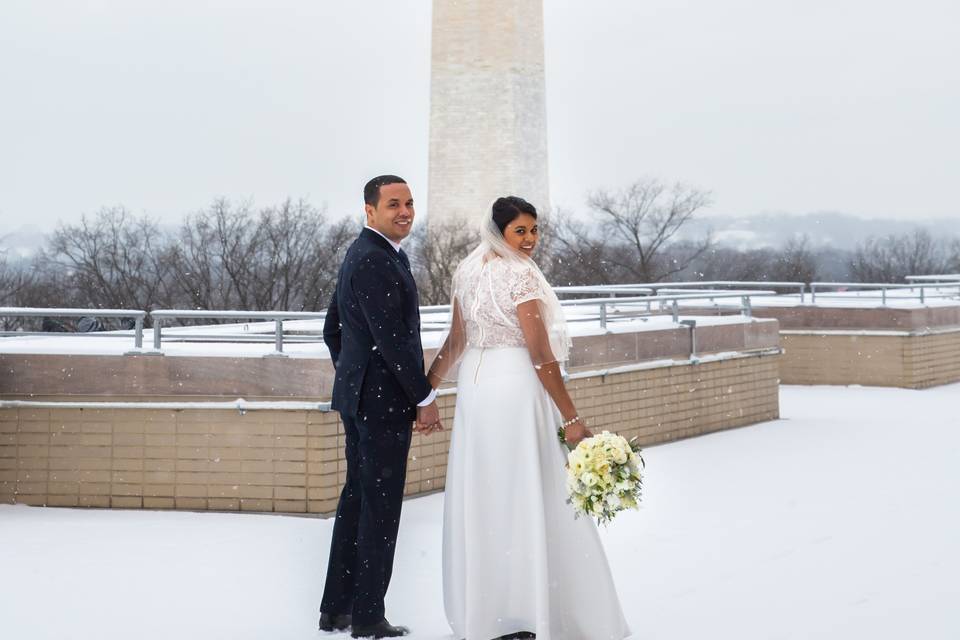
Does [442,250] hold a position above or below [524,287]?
above

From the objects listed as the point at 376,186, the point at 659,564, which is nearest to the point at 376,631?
the point at 376,186

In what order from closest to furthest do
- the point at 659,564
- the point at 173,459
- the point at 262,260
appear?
the point at 659,564
the point at 173,459
the point at 262,260

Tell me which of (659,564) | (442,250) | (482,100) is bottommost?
(659,564)

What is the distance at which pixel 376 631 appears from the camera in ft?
17.5

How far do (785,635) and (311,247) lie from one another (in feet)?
82.9

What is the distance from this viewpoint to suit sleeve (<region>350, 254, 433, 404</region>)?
16.7 ft

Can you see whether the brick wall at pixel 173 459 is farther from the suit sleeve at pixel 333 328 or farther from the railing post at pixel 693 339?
the railing post at pixel 693 339

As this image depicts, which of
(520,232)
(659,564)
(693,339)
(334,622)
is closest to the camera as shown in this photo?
(520,232)

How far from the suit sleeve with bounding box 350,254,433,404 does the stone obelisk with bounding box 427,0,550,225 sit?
26.4 m

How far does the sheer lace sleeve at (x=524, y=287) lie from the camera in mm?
5082

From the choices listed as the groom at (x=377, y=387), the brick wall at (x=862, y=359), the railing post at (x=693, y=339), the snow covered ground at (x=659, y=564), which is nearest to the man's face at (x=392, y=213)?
the groom at (x=377, y=387)

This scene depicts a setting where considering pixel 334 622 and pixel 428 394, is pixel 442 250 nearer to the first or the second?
pixel 334 622

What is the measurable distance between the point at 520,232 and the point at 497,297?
282mm

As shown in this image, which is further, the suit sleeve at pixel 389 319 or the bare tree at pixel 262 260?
the bare tree at pixel 262 260
